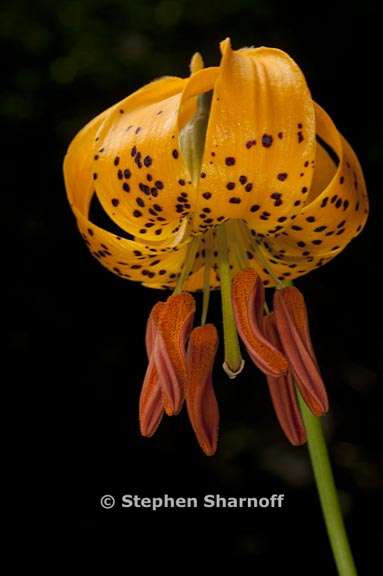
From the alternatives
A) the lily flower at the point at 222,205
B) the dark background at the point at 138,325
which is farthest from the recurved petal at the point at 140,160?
the dark background at the point at 138,325

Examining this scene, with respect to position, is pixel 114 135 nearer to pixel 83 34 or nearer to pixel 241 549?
pixel 83 34

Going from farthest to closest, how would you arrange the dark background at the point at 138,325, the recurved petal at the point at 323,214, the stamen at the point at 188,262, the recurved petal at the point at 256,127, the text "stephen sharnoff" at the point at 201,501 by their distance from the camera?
the text "stephen sharnoff" at the point at 201,501, the dark background at the point at 138,325, the stamen at the point at 188,262, the recurved petal at the point at 323,214, the recurved petal at the point at 256,127

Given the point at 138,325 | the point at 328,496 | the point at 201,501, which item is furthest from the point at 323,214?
the point at 201,501

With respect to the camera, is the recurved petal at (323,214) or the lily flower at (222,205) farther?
the recurved petal at (323,214)

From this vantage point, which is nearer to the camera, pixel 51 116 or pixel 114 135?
pixel 114 135

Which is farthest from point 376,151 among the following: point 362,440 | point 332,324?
point 362,440

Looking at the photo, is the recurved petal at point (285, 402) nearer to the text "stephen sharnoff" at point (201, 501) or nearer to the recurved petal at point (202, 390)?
the recurved petal at point (202, 390)

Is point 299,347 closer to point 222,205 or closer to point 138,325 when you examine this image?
point 222,205

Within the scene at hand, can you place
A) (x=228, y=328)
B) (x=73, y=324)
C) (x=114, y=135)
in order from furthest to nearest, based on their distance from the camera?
(x=73, y=324) < (x=228, y=328) < (x=114, y=135)
